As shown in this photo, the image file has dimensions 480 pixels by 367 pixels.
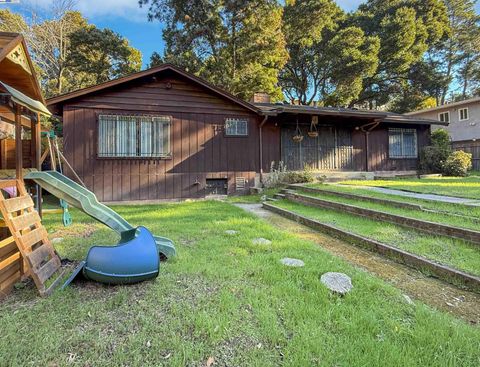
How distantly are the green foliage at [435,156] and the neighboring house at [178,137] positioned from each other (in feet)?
10.8

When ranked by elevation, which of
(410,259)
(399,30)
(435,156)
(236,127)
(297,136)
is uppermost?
(399,30)

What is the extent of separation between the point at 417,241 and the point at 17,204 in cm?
500

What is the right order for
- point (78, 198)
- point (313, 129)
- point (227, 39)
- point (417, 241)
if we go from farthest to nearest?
point (227, 39) < point (313, 129) < point (417, 241) < point (78, 198)

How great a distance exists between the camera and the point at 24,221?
9.68ft

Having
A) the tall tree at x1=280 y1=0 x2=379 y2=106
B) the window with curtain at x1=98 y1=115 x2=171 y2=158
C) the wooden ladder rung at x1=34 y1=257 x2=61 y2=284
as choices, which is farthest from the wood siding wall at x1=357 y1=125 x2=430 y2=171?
the wooden ladder rung at x1=34 y1=257 x2=61 y2=284

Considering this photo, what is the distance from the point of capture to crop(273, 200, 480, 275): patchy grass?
337cm

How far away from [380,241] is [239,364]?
3175 millimetres

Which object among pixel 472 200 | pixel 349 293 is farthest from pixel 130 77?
pixel 472 200

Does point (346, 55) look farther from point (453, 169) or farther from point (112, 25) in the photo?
point (112, 25)

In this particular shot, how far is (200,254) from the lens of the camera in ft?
12.3

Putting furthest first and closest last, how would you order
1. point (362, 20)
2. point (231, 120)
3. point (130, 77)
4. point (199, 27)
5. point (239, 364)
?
point (362, 20) < point (199, 27) < point (231, 120) < point (130, 77) < point (239, 364)

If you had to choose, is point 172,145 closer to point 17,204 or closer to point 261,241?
point 261,241

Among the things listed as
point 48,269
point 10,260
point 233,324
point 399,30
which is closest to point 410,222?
point 233,324

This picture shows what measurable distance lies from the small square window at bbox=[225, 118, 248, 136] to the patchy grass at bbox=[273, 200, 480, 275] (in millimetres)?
5197
